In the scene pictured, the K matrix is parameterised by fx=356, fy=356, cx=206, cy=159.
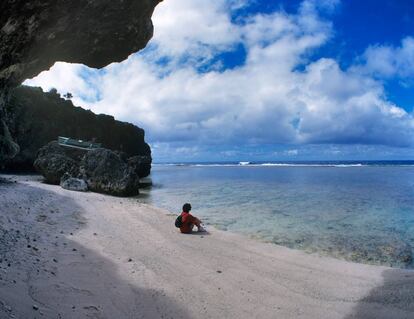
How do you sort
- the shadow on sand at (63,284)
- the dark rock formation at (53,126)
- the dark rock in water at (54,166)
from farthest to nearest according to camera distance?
the dark rock formation at (53,126)
the dark rock in water at (54,166)
the shadow on sand at (63,284)

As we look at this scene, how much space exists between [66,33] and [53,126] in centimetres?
5201

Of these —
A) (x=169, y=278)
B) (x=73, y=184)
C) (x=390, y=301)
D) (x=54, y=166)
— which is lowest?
(x=390, y=301)

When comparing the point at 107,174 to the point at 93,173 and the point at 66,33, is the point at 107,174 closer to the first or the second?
the point at 93,173

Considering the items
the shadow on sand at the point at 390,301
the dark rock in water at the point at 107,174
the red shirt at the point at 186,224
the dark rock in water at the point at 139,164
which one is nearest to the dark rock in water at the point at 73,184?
the dark rock in water at the point at 107,174

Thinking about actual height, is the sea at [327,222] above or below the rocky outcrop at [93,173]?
below

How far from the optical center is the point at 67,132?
6003cm

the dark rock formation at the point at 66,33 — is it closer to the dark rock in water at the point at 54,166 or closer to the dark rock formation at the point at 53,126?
the dark rock in water at the point at 54,166

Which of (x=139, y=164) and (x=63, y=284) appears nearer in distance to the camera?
(x=63, y=284)

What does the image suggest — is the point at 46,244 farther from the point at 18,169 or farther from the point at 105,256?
the point at 18,169

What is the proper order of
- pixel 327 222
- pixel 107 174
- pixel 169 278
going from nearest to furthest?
1. pixel 169 278
2. pixel 327 222
3. pixel 107 174

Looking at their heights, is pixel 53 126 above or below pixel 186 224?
above

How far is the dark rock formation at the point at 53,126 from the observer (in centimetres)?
4709

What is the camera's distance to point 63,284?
23.7 feet

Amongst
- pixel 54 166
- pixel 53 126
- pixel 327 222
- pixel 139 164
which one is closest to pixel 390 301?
pixel 327 222
